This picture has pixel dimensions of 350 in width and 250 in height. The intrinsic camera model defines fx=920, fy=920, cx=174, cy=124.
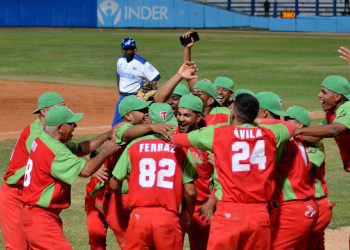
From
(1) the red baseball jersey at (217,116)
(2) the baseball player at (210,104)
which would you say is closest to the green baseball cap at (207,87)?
(2) the baseball player at (210,104)

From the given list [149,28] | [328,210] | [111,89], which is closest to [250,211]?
[328,210]

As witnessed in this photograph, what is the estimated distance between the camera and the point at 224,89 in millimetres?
10594

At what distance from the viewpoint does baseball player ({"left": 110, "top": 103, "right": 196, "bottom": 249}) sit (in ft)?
24.8

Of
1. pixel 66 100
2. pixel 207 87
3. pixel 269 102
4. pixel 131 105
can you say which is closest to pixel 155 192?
pixel 131 105

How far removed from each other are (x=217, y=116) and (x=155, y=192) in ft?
7.10

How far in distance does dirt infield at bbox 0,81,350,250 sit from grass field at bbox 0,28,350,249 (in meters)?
1.49

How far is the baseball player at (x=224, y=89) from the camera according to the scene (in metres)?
10.6

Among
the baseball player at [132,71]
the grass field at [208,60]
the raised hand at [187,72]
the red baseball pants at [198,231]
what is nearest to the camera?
the red baseball pants at [198,231]

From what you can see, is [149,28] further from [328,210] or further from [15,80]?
[328,210]

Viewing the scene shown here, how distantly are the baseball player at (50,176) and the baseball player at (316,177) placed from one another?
167 centimetres

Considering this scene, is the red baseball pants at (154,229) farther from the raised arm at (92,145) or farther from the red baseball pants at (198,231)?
the raised arm at (92,145)

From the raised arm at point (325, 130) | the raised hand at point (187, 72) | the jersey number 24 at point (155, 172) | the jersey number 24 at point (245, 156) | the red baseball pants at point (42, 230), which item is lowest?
the red baseball pants at point (42, 230)

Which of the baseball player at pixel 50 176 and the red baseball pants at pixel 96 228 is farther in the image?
the red baseball pants at pixel 96 228

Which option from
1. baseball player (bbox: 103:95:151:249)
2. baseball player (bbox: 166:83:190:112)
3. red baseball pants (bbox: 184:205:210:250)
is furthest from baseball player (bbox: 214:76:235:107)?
baseball player (bbox: 103:95:151:249)
